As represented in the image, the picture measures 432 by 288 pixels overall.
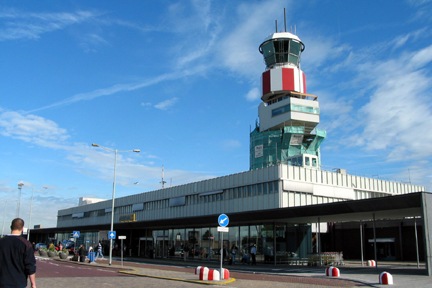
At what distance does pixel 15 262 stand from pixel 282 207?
32.9 m

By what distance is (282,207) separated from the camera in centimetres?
3778

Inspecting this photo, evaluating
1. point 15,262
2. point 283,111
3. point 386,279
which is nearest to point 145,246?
Answer: point 283,111

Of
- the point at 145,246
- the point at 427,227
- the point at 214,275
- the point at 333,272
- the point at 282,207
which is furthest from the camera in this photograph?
the point at 145,246

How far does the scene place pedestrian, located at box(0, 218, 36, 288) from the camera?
6191mm

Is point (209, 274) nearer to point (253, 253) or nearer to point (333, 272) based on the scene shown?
point (333, 272)

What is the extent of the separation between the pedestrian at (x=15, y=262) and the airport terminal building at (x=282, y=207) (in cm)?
1548

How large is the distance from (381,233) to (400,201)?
26.1 meters

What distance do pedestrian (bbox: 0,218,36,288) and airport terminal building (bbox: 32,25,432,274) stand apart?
15.5 meters

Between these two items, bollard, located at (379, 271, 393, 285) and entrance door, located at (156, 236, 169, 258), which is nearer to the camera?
bollard, located at (379, 271, 393, 285)

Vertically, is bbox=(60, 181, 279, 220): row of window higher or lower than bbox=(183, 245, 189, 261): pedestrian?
higher

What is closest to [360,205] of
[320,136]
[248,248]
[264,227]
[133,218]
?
[264,227]

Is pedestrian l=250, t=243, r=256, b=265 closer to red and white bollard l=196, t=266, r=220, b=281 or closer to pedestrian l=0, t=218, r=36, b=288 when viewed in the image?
red and white bollard l=196, t=266, r=220, b=281

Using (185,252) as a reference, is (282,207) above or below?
above

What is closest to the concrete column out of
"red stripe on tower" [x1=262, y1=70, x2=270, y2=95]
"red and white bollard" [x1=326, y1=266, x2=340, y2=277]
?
"red and white bollard" [x1=326, y1=266, x2=340, y2=277]
